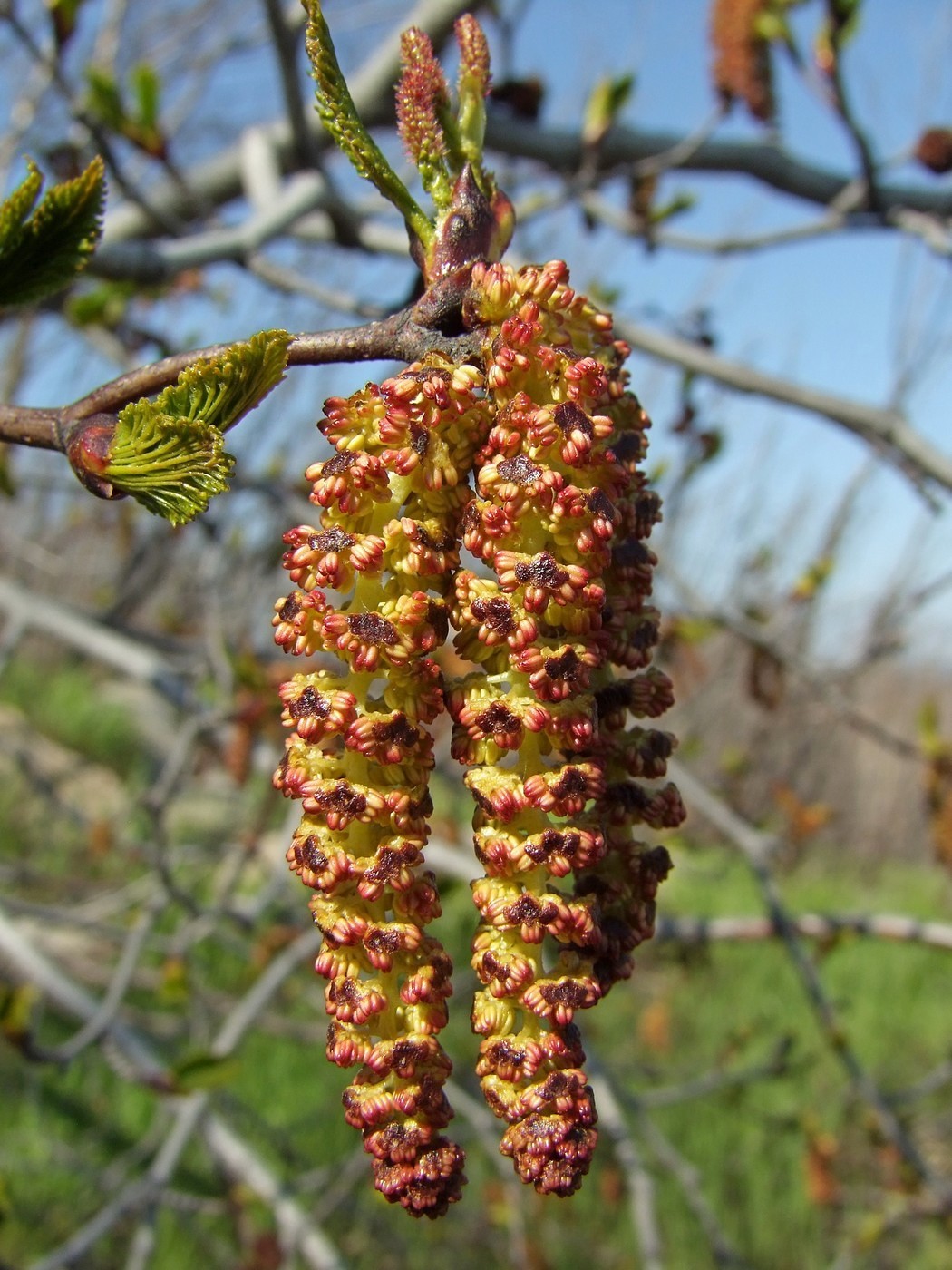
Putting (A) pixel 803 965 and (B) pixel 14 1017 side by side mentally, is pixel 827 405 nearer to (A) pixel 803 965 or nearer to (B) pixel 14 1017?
(A) pixel 803 965

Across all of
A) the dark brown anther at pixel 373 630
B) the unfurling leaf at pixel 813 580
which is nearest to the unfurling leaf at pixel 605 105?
the unfurling leaf at pixel 813 580

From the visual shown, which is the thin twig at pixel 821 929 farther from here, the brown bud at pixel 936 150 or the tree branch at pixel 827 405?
the brown bud at pixel 936 150

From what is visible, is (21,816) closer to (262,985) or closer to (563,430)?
(262,985)

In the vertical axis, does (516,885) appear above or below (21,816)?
below

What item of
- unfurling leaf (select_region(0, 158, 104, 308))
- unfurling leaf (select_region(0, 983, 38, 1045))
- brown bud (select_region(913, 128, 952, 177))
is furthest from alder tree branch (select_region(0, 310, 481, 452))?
brown bud (select_region(913, 128, 952, 177))

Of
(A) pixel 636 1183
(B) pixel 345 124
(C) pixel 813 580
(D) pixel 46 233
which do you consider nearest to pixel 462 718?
(B) pixel 345 124

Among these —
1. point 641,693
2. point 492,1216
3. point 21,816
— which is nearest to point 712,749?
point 21,816

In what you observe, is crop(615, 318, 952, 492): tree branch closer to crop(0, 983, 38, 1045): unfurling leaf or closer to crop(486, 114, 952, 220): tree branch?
crop(486, 114, 952, 220): tree branch
